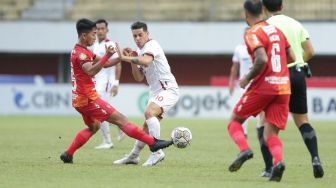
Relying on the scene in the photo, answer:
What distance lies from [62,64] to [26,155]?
24293mm

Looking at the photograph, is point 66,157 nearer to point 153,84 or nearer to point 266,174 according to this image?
Result: point 153,84

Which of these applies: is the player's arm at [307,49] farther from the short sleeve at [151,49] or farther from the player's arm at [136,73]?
the player's arm at [136,73]

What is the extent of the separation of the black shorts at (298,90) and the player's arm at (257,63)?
3.50 ft

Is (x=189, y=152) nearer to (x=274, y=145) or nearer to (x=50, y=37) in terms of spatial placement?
(x=274, y=145)

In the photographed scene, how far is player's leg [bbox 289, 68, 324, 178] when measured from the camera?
37.8ft

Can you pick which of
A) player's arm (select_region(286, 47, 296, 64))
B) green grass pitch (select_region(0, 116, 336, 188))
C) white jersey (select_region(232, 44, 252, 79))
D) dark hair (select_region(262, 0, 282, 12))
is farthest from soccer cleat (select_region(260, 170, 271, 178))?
white jersey (select_region(232, 44, 252, 79))

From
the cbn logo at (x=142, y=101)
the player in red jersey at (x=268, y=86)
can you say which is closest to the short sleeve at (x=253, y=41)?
the player in red jersey at (x=268, y=86)

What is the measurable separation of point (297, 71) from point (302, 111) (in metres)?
0.53

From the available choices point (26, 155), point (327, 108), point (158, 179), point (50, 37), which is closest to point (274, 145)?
point (158, 179)

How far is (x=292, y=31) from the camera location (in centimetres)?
1162

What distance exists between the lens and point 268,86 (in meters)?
10.8

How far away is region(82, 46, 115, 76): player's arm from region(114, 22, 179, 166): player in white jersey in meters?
0.49

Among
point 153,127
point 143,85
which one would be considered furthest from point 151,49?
point 143,85

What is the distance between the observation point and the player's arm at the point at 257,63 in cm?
1054
